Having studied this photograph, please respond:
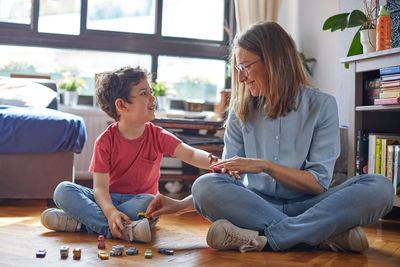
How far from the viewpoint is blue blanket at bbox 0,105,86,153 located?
252cm

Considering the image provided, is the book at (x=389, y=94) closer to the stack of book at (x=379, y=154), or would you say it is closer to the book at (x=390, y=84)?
the book at (x=390, y=84)

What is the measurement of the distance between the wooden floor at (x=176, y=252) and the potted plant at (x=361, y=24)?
92 cm

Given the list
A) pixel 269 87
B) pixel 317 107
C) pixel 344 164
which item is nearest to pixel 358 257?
pixel 317 107

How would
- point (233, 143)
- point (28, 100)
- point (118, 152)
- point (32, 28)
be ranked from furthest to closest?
1. point (32, 28)
2. point (28, 100)
3. point (118, 152)
4. point (233, 143)

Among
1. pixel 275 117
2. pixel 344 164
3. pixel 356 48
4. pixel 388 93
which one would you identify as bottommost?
pixel 344 164

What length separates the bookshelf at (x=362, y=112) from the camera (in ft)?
7.63

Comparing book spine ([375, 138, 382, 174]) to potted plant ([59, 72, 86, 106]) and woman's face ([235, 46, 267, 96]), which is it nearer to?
woman's face ([235, 46, 267, 96])

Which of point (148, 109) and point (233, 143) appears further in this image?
point (148, 109)

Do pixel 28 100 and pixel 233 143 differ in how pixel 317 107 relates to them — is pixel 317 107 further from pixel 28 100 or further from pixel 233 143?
pixel 28 100

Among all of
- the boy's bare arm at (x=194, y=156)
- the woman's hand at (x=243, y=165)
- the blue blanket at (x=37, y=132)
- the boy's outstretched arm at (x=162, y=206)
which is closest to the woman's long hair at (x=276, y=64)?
the woman's hand at (x=243, y=165)

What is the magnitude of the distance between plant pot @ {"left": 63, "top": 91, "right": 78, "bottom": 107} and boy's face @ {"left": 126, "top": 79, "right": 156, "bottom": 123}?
196 cm

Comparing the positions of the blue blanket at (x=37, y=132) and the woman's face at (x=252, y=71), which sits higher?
the woman's face at (x=252, y=71)

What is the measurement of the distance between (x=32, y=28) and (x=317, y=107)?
2.87 meters

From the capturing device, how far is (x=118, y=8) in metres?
4.00
